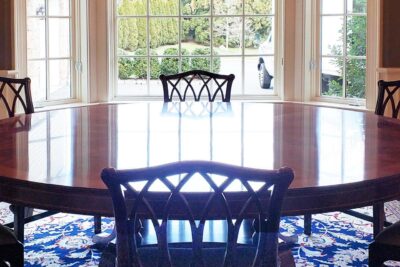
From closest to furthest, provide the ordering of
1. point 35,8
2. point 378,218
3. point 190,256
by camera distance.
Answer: point 190,256 → point 378,218 → point 35,8

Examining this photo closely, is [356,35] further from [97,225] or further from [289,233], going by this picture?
[97,225]

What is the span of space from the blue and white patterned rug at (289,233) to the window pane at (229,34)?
182cm

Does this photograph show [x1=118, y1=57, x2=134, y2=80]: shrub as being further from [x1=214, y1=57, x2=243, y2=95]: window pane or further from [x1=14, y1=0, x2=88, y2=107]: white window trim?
[x1=214, y1=57, x2=243, y2=95]: window pane

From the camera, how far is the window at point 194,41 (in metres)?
4.84

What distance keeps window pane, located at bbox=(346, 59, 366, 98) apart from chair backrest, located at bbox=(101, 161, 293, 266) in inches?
126

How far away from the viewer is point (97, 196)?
1499 millimetres

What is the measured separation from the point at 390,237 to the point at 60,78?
336 centimetres

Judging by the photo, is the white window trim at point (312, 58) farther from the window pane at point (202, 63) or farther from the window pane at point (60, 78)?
the window pane at point (60, 78)

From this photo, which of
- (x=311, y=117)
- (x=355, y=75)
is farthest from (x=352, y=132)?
(x=355, y=75)

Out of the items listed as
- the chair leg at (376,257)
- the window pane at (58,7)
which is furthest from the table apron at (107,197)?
the window pane at (58,7)

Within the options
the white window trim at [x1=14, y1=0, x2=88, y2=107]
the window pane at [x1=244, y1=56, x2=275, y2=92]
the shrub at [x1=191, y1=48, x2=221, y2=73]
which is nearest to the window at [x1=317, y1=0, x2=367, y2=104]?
the window pane at [x1=244, y1=56, x2=275, y2=92]

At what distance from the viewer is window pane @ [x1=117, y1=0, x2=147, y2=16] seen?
4.83m

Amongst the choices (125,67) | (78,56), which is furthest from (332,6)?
(78,56)

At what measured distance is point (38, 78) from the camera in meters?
4.57
